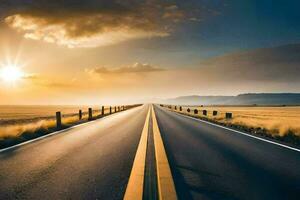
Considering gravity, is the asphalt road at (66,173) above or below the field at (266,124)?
above

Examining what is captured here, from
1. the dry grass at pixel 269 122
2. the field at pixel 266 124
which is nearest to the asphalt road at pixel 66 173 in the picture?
the field at pixel 266 124

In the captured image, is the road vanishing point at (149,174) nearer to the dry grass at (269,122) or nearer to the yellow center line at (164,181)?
the yellow center line at (164,181)

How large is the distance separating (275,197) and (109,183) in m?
2.43

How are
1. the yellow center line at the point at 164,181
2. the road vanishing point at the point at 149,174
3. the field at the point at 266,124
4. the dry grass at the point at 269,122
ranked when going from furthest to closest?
the dry grass at the point at 269,122 → the field at the point at 266,124 → the road vanishing point at the point at 149,174 → the yellow center line at the point at 164,181

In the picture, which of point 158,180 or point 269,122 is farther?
point 269,122

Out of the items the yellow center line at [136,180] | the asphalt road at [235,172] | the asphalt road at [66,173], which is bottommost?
the asphalt road at [235,172]

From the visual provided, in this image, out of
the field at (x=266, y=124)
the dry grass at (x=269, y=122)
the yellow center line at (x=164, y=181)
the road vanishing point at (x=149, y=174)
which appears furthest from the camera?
the dry grass at (x=269, y=122)

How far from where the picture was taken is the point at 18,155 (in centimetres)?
761

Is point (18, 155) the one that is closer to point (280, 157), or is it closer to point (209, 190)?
point (209, 190)

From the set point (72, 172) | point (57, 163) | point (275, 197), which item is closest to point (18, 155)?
point (57, 163)

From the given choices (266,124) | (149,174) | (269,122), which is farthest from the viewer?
(269,122)

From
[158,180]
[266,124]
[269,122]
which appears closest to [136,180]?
[158,180]

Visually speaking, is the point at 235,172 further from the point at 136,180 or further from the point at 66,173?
the point at 66,173

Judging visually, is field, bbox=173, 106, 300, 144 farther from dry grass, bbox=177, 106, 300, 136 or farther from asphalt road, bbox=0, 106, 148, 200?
asphalt road, bbox=0, 106, 148, 200
